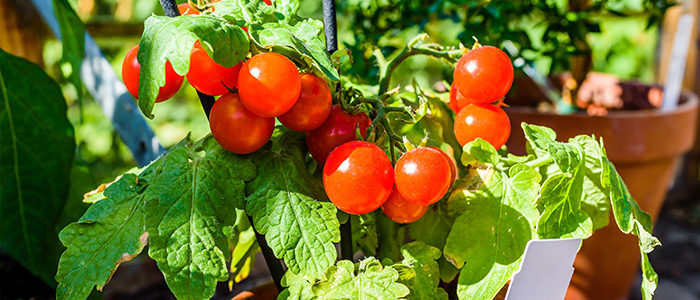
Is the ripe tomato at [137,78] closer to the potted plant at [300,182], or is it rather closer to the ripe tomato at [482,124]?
the potted plant at [300,182]

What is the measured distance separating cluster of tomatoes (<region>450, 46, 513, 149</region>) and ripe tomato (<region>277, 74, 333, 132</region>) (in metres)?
0.17

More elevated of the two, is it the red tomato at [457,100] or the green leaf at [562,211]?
the red tomato at [457,100]

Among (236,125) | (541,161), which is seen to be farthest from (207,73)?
(541,161)

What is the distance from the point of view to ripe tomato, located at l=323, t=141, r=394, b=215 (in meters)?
0.57

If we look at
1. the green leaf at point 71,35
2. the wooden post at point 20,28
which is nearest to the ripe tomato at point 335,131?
the green leaf at point 71,35

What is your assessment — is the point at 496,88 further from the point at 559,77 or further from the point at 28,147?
the point at 559,77

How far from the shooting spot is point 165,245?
59 centimetres

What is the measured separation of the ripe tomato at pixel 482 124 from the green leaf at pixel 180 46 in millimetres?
286

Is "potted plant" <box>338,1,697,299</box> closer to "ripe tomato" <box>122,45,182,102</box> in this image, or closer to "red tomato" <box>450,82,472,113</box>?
"red tomato" <box>450,82,472,113</box>

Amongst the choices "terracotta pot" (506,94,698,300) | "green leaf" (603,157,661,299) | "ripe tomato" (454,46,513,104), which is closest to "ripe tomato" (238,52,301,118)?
"ripe tomato" (454,46,513,104)

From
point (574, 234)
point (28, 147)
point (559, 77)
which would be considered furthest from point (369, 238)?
point (559, 77)

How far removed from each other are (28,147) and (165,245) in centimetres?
55

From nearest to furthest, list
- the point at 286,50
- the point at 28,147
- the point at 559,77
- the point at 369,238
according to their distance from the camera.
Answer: the point at 286,50, the point at 369,238, the point at 28,147, the point at 559,77

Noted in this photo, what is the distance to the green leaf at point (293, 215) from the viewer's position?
604mm
